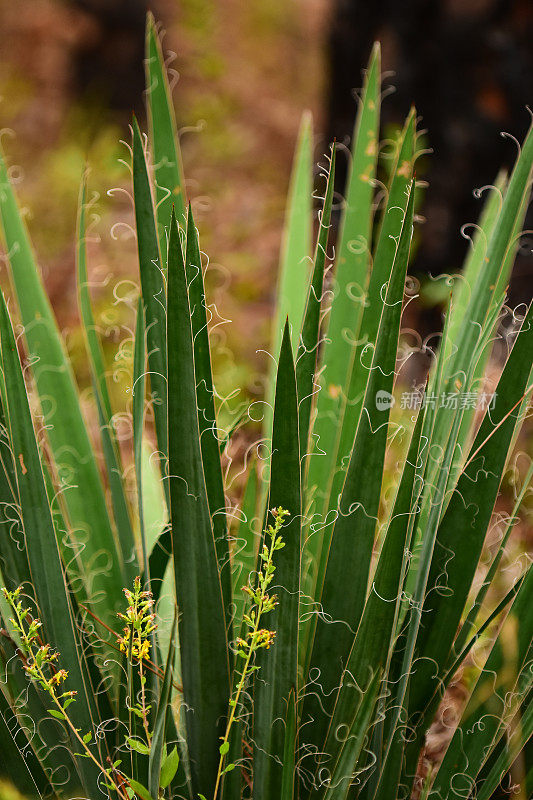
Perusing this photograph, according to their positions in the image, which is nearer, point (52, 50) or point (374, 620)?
point (374, 620)

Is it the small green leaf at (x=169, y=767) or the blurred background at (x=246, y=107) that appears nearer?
the small green leaf at (x=169, y=767)

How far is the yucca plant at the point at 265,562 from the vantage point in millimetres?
488

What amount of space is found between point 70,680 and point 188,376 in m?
0.26

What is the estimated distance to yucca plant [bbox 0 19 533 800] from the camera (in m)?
0.49

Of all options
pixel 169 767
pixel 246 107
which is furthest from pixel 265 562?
pixel 246 107

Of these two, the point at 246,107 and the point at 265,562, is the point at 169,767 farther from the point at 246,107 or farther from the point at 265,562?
the point at 246,107

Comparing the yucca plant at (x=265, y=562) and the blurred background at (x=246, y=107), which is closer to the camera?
the yucca plant at (x=265, y=562)

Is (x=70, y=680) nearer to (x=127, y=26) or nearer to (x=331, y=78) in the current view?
(x=331, y=78)

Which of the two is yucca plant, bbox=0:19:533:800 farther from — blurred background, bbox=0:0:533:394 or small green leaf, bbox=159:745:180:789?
blurred background, bbox=0:0:533:394

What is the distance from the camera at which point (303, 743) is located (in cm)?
59

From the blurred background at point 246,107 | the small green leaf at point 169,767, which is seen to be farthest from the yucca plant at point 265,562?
A: the blurred background at point 246,107

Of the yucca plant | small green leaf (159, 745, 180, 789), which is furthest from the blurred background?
small green leaf (159, 745, 180, 789)

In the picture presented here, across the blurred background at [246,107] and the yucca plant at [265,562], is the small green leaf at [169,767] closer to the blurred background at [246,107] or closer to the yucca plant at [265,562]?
the yucca plant at [265,562]

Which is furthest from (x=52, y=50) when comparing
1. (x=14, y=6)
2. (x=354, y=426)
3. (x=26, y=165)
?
(x=354, y=426)
